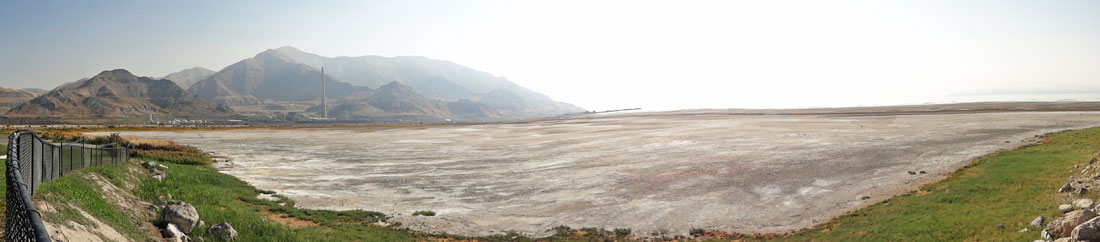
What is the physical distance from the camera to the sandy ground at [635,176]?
79.1 feet

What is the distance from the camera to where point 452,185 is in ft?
107

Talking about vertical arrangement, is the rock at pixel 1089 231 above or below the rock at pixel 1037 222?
above

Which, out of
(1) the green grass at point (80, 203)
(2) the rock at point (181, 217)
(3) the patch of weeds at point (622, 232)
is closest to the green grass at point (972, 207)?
(3) the patch of weeds at point (622, 232)

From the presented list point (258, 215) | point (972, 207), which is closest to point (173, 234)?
point (258, 215)

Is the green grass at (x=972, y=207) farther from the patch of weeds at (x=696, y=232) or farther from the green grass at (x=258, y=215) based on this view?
the green grass at (x=258, y=215)

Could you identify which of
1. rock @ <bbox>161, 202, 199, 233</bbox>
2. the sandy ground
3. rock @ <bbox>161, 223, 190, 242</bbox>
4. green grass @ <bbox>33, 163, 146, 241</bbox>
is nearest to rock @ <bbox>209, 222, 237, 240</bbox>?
rock @ <bbox>161, 202, 199, 233</bbox>

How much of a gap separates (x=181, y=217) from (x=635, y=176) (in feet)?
87.1

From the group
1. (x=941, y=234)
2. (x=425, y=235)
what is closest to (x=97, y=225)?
(x=425, y=235)

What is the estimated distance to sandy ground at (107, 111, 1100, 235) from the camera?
2411cm

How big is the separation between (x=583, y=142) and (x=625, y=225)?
124 feet

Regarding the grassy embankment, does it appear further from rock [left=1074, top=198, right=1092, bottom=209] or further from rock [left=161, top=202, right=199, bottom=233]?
rock [left=1074, top=198, right=1092, bottom=209]

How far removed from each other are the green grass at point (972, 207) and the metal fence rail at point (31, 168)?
20660 millimetres

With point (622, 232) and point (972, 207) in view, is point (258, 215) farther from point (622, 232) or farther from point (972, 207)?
point (972, 207)

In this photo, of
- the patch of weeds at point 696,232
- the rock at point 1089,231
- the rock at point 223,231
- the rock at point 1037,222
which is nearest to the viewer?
the rock at point 1089,231
